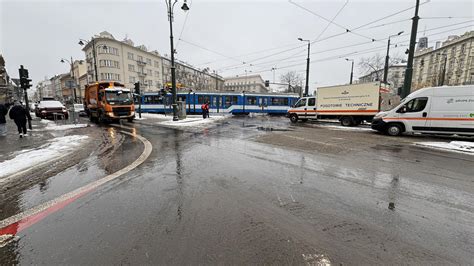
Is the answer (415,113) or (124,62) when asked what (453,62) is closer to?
(415,113)

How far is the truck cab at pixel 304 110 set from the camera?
18553mm

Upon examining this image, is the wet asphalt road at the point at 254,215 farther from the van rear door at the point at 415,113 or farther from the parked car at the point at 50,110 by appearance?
the parked car at the point at 50,110

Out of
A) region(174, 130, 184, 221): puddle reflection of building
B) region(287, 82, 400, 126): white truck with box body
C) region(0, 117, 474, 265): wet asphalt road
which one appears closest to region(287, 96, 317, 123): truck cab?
region(287, 82, 400, 126): white truck with box body

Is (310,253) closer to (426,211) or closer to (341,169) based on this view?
(426,211)

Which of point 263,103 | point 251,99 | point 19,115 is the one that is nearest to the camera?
point 19,115

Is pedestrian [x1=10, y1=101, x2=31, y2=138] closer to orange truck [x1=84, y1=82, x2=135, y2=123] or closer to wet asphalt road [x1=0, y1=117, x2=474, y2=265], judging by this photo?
orange truck [x1=84, y1=82, x2=135, y2=123]

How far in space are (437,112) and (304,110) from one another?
9810 millimetres

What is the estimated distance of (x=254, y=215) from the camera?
3096 mm

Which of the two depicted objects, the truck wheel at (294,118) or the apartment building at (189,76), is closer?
the truck wheel at (294,118)

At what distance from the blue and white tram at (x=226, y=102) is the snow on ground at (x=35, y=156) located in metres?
17.5

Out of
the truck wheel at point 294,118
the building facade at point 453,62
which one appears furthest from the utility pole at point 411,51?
the building facade at point 453,62

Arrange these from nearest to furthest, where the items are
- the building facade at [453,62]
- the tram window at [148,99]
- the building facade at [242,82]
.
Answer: the tram window at [148,99]
the building facade at [453,62]
the building facade at [242,82]

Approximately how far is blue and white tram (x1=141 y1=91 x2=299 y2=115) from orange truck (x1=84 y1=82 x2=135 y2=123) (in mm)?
8770

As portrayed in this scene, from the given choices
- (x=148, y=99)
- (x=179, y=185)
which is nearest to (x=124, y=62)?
(x=148, y=99)
